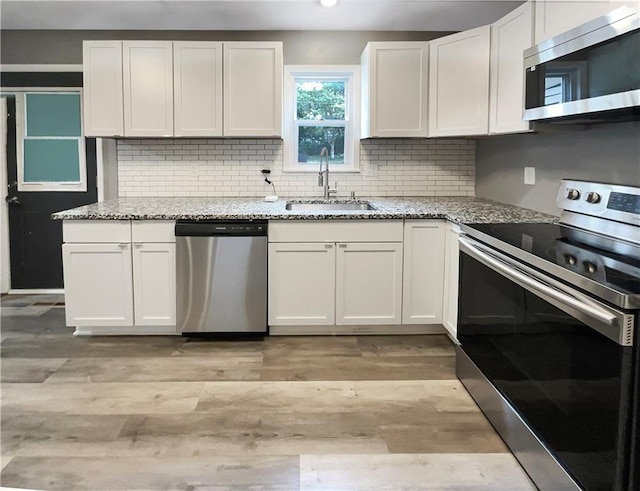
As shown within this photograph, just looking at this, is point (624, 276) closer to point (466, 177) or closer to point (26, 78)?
point (466, 177)

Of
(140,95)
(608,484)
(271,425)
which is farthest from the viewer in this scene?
(140,95)

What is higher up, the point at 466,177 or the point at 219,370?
the point at 466,177

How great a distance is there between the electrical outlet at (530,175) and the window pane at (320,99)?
1597mm

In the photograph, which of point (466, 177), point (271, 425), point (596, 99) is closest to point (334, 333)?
point (271, 425)

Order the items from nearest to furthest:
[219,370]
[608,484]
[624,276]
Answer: [608,484] → [624,276] → [219,370]

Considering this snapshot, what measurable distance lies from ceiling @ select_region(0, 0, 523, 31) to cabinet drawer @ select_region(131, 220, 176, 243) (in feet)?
5.00

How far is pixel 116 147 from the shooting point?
443 centimetres

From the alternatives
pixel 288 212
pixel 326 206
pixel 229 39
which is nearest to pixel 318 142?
pixel 326 206

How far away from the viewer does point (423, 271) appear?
11.6ft

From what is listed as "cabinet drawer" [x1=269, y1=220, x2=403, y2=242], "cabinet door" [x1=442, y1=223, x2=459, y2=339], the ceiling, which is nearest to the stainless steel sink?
"cabinet drawer" [x1=269, y1=220, x2=403, y2=242]

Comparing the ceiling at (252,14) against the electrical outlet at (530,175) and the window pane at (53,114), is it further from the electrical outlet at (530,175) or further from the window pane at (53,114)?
the electrical outlet at (530,175)

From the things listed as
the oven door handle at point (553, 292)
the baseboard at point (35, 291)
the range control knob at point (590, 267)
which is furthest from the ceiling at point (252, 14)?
the range control knob at point (590, 267)

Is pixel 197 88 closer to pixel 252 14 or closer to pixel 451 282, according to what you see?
pixel 252 14

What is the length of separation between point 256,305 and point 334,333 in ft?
1.88
